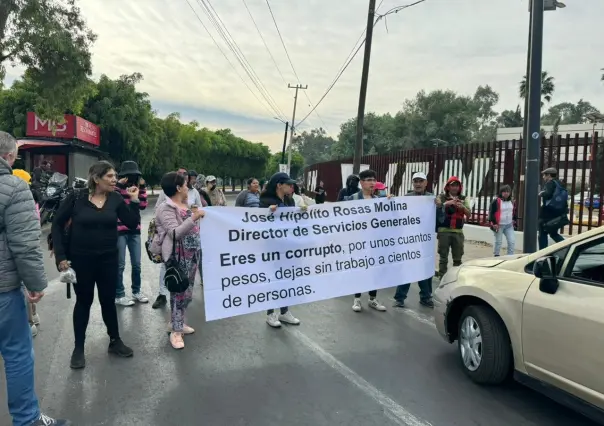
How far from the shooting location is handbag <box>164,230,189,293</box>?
4.44 m

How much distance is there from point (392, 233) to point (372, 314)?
1.10 meters

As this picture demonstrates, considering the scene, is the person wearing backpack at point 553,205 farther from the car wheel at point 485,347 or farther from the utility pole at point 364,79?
the utility pole at point 364,79

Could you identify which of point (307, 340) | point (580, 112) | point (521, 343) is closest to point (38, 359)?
point (307, 340)

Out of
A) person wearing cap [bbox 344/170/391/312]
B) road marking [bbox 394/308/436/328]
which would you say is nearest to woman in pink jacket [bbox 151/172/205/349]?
person wearing cap [bbox 344/170/391/312]

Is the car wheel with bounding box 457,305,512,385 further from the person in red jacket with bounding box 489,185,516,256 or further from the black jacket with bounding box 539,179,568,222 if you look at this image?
the person in red jacket with bounding box 489,185,516,256

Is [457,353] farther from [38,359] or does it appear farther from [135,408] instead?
[38,359]

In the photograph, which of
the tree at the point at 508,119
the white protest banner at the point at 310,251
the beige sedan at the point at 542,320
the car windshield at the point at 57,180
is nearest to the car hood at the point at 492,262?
the beige sedan at the point at 542,320

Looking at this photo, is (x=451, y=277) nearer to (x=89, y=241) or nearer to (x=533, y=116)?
(x=89, y=241)

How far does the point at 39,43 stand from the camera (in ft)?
48.4

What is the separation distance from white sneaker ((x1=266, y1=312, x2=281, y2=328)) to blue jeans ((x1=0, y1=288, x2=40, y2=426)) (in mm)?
2660

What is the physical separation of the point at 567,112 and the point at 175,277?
325 ft

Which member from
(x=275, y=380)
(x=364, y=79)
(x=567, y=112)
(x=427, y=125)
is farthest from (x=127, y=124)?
(x=567, y=112)

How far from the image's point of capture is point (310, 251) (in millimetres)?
4836

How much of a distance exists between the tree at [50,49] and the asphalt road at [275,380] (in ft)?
40.8
